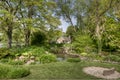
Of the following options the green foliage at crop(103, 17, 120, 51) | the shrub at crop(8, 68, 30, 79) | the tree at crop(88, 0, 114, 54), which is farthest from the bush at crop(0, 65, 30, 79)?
the green foliage at crop(103, 17, 120, 51)

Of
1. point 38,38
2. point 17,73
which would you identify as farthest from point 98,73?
point 38,38

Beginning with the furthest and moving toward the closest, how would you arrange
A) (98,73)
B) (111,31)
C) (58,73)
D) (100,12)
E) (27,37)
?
(27,37), (100,12), (111,31), (98,73), (58,73)

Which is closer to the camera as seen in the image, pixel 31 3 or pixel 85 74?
pixel 85 74

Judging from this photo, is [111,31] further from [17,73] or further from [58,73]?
[17,73]

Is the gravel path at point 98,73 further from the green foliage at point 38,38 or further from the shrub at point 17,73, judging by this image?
the green foliage at point 38,38

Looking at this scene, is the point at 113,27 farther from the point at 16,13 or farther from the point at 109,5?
the point at 16,13

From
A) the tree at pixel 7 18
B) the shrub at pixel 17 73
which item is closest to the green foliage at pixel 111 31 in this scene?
the tree at pixel 7 18

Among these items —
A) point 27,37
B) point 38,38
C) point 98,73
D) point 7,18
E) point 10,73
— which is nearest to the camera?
point 10,73

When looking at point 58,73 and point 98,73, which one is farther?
point 98,73

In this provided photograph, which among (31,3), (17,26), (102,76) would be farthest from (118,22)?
(102,76)

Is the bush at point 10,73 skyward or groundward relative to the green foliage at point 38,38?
groundward

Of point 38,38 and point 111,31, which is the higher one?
point 111,31

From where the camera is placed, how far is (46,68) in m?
9.90

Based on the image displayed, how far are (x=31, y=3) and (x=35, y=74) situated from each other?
587 inches
